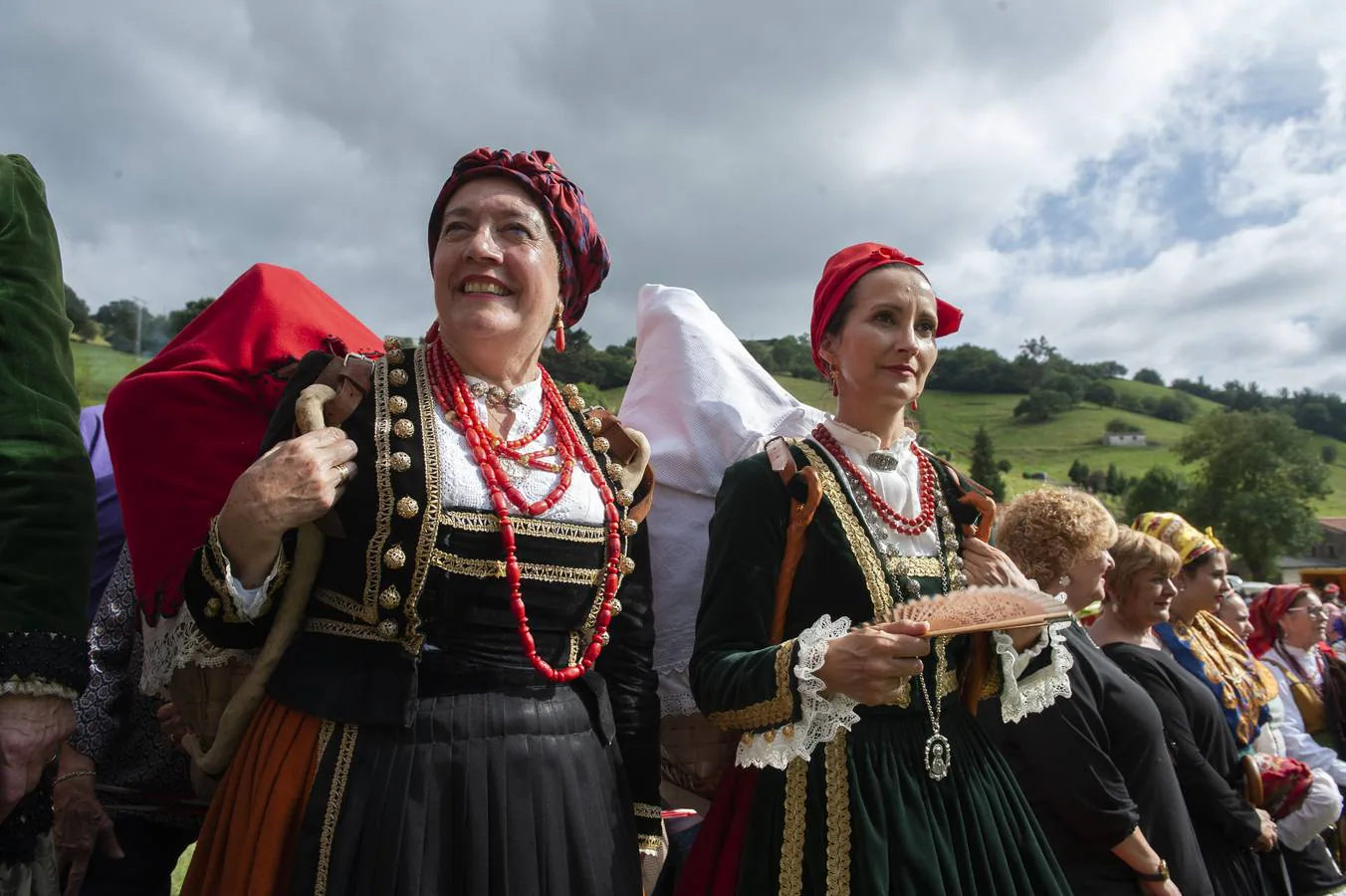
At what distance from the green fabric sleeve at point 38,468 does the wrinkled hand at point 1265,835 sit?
4.25 m

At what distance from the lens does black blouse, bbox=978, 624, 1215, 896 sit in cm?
282

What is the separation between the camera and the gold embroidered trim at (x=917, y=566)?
2133 millimetres

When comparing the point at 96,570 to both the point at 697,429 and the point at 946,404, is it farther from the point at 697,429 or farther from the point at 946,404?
the point at 946,404

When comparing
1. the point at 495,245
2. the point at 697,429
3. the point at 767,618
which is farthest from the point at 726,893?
the point at 495,245

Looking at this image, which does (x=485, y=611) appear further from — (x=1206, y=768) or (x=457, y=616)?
(x=1206, y=768)

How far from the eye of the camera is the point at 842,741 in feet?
6.51

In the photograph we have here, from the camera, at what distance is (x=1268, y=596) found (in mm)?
7094

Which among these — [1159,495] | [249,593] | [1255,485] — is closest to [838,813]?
[249,593]

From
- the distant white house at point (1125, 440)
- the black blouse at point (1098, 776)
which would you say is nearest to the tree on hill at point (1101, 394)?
the distant white house at point (1125, 440)

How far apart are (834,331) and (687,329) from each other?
0.62 metres

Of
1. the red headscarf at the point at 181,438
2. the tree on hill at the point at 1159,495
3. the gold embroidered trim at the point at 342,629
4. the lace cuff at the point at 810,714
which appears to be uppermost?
the tree on hill at the point at 1159,495

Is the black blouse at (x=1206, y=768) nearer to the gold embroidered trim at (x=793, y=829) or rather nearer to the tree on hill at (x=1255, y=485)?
the gold embroidered trim at (x=793, y=829)

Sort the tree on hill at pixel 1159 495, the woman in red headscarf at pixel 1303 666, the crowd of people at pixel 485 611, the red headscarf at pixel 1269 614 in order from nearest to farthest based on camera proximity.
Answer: the crowd of people at pixel 485 611 → the woman in red headscarf at pixel 1303 666 → the red headscarf at pixel 1269 614 → the tree on hill at pixel 1159 495

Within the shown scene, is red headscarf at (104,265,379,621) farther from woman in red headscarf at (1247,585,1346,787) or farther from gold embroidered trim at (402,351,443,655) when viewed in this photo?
woman in red headscarf at (1247,585,1346,787)
